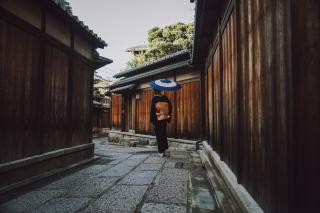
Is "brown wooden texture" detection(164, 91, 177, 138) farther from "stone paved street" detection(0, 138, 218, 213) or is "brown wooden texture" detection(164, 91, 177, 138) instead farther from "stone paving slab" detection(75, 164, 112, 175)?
"stone paved street" detection(0, 138, 218, 213)

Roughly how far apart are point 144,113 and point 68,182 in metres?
10.3

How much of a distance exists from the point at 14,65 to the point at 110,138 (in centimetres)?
1607

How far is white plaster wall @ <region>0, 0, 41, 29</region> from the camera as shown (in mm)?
5031

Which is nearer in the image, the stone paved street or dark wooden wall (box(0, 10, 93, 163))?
the stone paved street

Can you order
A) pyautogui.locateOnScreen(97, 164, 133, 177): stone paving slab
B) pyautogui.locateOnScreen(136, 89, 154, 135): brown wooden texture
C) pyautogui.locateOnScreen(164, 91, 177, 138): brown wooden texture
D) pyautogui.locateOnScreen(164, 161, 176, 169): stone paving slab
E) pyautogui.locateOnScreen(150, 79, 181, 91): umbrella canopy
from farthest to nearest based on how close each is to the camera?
pyautogui.locateOnScreen(136, 89, 154, 135): brown wooden texture → pyautogui.locateOnScreen(164, 91, 177, 138): brown wooden texture → pyautogui.locateOnScreen(150, 79, 181, 91): umbrella canopy → pyautogui.locateOnScreen(164, 161, 176, 169): stone paving slab → pyautogui.locateOnScreen(97, 164, 133, 177): stone paving slab

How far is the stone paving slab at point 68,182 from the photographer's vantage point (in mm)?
5100

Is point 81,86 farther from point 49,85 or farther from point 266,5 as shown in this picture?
point 266,5

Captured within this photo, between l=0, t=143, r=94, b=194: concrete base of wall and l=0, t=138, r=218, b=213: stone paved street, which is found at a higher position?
l=0, t=143, r=94, b=194: concrete base of wall

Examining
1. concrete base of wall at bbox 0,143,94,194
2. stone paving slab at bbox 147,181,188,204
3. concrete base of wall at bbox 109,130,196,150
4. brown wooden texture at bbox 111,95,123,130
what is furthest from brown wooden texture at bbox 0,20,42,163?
brown wooden texture at bbox 111,95,123,130

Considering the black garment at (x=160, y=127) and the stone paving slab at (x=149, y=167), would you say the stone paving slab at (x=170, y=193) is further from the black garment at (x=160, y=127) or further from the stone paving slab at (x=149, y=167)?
the black garment at (x=160, y=127)

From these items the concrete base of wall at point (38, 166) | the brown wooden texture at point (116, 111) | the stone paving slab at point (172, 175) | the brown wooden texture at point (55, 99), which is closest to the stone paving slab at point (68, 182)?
the concrete base of wall at point (38, 166)

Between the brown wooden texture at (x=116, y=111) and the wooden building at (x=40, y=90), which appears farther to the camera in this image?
the brown wooden texture at (x=116, y=111)

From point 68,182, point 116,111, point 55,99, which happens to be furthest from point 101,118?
point 68,182

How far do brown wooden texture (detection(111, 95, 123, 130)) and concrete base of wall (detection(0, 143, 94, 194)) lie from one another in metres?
11.7
